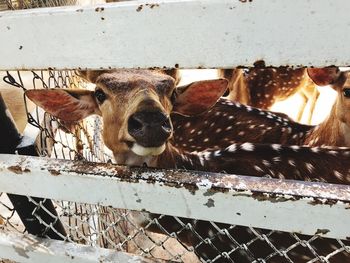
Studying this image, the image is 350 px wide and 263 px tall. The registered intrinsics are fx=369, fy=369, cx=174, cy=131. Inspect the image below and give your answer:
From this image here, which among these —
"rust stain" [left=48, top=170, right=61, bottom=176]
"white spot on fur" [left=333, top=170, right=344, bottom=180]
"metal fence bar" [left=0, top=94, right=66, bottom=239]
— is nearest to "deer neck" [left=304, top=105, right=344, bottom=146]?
"white spot on fur" [left=333, top=170, right=344, bottom=180]

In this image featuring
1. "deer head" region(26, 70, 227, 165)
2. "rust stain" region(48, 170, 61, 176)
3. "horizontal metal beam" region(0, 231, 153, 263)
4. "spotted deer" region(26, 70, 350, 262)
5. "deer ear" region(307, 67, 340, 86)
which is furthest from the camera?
"deer ear" region(307, 67, 340, 86)

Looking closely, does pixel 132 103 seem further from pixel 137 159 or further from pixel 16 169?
pixel 16 169

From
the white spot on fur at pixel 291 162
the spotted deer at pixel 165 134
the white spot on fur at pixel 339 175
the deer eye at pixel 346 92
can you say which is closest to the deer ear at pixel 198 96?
the spotted deer at pixel 165 134

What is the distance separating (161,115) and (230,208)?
491 millimetres

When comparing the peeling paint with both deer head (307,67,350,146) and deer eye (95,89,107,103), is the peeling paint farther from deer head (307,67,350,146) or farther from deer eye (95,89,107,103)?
deer head (307,67,350,146)

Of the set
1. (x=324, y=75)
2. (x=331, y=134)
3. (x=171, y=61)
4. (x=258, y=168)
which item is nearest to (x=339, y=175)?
(x=258, y=168)

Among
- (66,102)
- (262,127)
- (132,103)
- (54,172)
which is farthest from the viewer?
(262,127)

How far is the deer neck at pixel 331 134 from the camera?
2.72 meters

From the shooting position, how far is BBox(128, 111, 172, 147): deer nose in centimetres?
140

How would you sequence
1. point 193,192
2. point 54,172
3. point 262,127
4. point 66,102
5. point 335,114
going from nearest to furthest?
point 193,192, point 54,172, point 66,102, point 335,114, point 262,127

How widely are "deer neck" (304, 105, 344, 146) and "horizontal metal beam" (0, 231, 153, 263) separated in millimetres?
1978

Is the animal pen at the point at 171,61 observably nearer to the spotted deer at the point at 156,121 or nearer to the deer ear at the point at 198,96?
the spotted deer at the point at 156,121

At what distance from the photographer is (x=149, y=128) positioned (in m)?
1.42

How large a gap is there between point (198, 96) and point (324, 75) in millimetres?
1106
